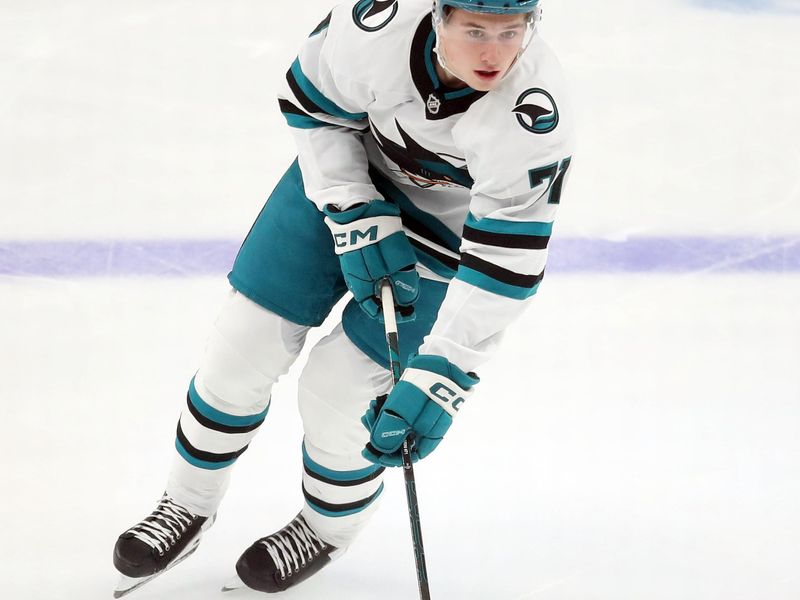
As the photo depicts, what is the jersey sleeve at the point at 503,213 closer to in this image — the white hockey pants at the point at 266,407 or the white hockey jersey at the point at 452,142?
the white hockey jersey at the point at 452,142

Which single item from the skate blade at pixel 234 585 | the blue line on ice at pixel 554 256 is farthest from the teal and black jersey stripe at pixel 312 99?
the blue line on ice at pixel 554 256

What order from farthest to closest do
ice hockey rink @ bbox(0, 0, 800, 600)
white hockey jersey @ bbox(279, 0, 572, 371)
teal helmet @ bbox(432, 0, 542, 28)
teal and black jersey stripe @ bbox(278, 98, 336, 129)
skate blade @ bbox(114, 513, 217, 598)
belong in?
1. ice hockey rink @ bbox(0, 0, 800, 600)
2. skate blade @ bbox(114, 513, 217, 598)
3. teal and black jersey stripe @ bbox(278, 98, 336, 129)
4. white hockey jersey @ bbox(279, 0, 572, 371)
5. teal helmet @ bbox(432, 0, 542, 28)

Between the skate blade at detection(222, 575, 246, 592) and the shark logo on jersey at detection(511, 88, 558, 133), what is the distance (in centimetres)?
114

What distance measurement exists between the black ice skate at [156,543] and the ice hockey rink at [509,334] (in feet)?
0.19

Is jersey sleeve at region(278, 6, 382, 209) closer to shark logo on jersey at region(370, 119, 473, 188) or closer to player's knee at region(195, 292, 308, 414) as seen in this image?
shark logo on jersey at region(370, 119, 473, 188)

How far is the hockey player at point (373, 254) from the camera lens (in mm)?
1948

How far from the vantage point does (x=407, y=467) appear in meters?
2.04

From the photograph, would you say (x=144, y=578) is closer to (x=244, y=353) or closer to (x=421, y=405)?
(x=244, y=353)

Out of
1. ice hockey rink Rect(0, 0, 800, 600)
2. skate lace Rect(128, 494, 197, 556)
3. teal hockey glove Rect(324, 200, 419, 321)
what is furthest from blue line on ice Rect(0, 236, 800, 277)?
teal hockey glove Rect(324, 200, 419, 321)

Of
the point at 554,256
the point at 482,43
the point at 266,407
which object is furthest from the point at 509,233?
the point at 554,256

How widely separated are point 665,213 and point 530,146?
1.95 metres

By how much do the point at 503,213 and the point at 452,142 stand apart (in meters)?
0.18

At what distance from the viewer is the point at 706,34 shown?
452cm

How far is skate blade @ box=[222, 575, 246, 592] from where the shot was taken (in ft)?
8.04
